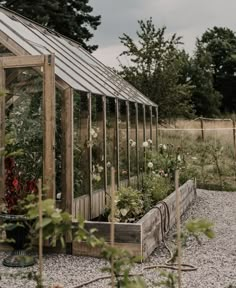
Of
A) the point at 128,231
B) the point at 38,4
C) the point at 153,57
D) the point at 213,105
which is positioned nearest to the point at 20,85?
the point at 128,231

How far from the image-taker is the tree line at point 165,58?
16.4 meters

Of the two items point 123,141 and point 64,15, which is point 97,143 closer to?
point 123,141

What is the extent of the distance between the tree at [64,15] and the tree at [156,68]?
4822mm

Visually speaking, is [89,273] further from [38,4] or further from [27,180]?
[38,4]

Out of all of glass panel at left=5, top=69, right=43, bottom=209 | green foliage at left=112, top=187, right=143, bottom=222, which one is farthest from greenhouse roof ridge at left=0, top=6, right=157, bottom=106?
green foliage at left=112, top=187, right=143, bottom=222

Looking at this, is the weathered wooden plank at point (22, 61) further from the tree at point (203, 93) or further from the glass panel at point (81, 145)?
the tree at point (203, 93)

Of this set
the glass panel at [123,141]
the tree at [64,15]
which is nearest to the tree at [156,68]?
the tree at [64,15]

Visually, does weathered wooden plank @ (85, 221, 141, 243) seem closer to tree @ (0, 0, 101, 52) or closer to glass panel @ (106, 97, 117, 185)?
glass panel @ (106, 97, 117, 185)

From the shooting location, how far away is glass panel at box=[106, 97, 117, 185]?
6.27 meters

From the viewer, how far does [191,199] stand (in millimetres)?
8625

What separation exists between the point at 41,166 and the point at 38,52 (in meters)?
1.36

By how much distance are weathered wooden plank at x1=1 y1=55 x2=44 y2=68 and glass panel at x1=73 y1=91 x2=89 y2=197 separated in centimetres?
56

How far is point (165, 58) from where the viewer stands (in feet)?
55.6

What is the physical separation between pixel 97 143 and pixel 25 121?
103 cm
